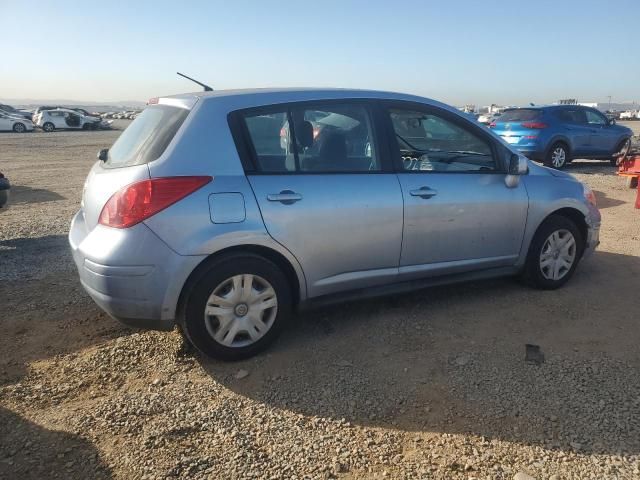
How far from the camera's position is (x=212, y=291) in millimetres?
3254

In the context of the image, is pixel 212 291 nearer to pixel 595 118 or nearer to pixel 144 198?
pixel 144 198

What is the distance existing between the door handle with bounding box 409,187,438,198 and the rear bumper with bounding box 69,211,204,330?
1.62m

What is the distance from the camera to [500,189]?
168 inches

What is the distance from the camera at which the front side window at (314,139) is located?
3.46 m

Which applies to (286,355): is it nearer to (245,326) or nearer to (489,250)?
(245,326)

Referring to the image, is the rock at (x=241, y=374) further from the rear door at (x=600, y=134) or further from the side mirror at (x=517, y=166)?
the rear door at (x=600, y=134)

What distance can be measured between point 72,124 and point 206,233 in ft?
129

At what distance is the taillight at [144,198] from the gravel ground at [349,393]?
1002 millimetres

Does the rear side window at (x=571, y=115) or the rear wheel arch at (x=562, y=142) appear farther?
the rear side window at (x=571, y=115)

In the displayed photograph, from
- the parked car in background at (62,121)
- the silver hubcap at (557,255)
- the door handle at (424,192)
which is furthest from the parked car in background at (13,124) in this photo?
the silver hubcap at (557,255)

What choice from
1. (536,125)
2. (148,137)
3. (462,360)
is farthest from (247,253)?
(536,125)

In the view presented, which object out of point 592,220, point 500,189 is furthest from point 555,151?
point 500,189

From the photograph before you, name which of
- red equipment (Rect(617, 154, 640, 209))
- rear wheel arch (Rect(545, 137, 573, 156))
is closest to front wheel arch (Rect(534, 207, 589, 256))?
red equipment (Rect(617, 154, 640, 209))

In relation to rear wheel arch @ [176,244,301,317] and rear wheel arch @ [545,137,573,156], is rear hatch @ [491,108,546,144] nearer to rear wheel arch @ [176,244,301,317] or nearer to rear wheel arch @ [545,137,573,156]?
rear wheel arch @ [545,137,573,156]
